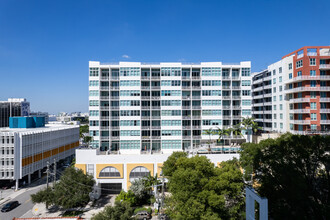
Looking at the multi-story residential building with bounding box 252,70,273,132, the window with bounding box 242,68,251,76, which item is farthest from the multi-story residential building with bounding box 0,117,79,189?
the multi-story residential building with bounding box 252,70,273,132

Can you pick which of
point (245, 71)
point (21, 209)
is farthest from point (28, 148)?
point (245, 71)

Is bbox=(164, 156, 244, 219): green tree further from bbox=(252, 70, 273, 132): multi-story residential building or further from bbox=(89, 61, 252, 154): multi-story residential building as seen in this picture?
bbox=(252, 70, 273, 132): multi-story residential building

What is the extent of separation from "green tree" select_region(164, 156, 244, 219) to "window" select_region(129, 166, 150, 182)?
14.2 meters

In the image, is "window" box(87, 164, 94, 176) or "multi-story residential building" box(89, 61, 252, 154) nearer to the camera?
"window" box(87, 164, 94, 176)

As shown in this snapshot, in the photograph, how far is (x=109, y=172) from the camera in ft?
131

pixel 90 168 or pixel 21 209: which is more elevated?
pixel 90 168

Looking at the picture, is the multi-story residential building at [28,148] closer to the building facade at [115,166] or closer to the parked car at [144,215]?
the building facade at [115,166]

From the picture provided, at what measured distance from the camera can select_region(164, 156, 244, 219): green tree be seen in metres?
22.5

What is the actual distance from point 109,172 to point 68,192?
857 cm

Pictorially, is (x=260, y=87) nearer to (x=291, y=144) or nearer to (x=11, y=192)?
(x=291, y=144)

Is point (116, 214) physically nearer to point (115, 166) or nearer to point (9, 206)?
point (115, 166)

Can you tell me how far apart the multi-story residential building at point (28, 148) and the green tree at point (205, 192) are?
37793mm

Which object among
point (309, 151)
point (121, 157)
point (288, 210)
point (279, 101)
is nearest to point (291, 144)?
point (309, 151)

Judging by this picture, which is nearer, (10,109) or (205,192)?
(205,192)
